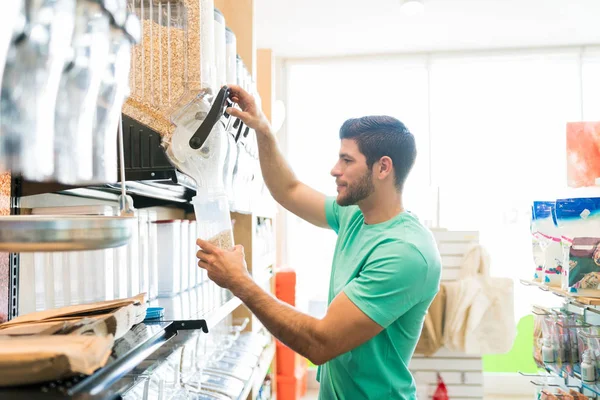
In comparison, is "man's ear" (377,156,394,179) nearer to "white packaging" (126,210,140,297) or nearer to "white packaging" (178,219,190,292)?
"white packaging" (178,219,190,292)

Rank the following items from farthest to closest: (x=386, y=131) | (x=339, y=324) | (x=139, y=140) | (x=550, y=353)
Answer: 1. (x=550, y=353)
2. (x=386, y=131)
3. (x=339, y=324)
4. (x=139, y=140)

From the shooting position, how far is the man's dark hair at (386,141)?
1.76m

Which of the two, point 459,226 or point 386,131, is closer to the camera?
point 386,131

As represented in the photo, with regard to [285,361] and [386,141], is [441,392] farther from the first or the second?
[386,141]

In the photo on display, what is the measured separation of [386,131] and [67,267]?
111cm

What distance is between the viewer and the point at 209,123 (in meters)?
1.11

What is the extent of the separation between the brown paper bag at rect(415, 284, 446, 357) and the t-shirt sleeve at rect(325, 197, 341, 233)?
1578mm

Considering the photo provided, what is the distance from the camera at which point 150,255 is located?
1522 millimetres

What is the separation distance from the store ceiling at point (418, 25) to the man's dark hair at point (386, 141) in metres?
2.36

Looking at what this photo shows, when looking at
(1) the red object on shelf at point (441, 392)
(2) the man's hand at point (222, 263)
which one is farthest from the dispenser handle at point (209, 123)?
(1) the red object on shelf at point (441, 392)

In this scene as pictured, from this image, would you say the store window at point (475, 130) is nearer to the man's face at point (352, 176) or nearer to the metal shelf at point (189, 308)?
the man's face at point (352, 176)

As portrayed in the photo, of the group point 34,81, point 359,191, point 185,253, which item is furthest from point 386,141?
point 34,81

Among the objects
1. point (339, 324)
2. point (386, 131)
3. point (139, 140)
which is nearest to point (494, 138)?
point (386, 131)

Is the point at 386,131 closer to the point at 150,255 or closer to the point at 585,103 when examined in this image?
the point at 150,255
